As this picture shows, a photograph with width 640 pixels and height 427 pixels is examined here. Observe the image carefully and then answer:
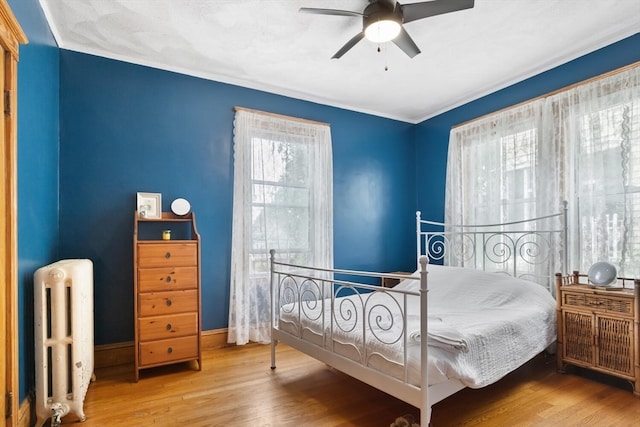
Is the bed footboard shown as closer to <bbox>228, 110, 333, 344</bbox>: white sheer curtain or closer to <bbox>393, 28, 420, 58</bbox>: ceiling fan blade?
<bbox>228, 110, 333, 344</bbox>: white sheer curtain

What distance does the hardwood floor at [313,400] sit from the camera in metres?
2.09

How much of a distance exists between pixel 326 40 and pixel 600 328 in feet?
9.90

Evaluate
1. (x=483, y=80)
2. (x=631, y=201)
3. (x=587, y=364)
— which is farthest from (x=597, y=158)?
(x=587, y=364)

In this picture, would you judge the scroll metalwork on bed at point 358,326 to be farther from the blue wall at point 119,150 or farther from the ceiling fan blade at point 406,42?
the ceiling fan blade at point 406,42

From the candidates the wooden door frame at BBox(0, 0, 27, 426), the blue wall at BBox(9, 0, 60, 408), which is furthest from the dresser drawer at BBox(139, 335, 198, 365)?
the wooden door frame at BBox(0, 0, 27, 426)

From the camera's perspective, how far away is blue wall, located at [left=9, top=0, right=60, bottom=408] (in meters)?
1.96

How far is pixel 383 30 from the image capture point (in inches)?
90.3

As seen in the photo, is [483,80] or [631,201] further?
[483,80]

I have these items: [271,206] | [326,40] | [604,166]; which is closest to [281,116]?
[271,206]

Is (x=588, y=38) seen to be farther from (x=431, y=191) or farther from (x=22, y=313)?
(x=22, y=313)

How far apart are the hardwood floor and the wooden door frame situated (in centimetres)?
58

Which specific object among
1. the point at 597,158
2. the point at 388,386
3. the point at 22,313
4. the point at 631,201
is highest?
the point at 597,158

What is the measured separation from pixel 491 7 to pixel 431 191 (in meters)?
2.46

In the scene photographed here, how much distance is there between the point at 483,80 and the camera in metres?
3.62
